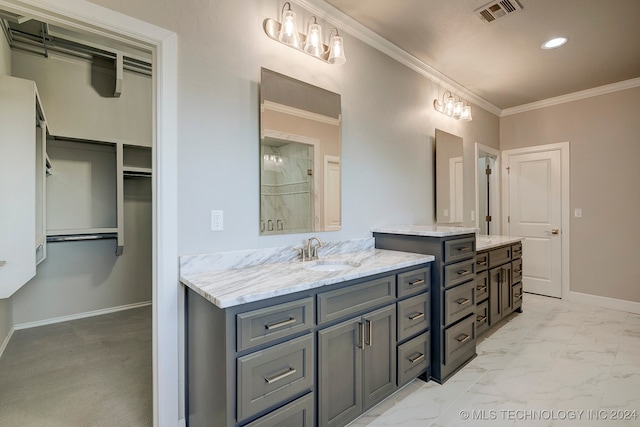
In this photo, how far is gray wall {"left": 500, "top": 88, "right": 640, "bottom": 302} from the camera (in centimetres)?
354

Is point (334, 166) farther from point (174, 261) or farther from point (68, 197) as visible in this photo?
point (68, 197)

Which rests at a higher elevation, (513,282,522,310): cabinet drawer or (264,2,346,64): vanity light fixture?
(264,2,346,64): vanity light fixture

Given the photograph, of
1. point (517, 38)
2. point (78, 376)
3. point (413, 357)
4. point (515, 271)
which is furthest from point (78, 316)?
point (517, 38)

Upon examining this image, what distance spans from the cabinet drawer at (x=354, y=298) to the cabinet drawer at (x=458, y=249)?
52 cm

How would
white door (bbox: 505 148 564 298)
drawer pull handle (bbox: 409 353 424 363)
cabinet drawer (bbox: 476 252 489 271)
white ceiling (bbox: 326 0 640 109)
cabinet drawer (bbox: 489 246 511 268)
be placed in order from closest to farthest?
drawer pull handle (bbox: 409 353 424 363) → white ceiling (bbox: 326 0 640 109) → cabinet drawer (bbox: 476 252 489 271) → cabinet drawer (bbox: 489 246 511 268) → white door (bbox: 505 148 564 298)

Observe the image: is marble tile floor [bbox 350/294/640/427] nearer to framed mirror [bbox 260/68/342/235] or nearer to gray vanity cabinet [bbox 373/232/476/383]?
gray vanity cabinet [bbox 373/232/476/383]

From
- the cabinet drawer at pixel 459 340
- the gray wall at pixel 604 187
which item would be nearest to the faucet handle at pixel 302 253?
the cabinet drawer at pixel 459 340

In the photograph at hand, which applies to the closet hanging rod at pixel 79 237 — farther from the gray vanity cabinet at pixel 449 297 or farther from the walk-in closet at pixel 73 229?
the gray vanity cabinet at pixel 449 297

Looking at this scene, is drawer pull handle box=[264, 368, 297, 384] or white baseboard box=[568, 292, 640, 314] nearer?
drawer pull handle box=[264, 368, 297, 384]

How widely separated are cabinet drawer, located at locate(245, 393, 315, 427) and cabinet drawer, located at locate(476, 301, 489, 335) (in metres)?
1.88

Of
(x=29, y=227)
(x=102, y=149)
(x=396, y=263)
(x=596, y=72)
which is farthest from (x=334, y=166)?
(x=596, y=72)

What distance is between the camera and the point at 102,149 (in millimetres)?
3451

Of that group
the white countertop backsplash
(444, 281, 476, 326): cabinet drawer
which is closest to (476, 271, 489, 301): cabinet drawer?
(444, 281, 476, 326): cabinet drawer

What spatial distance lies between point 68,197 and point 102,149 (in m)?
0.61
